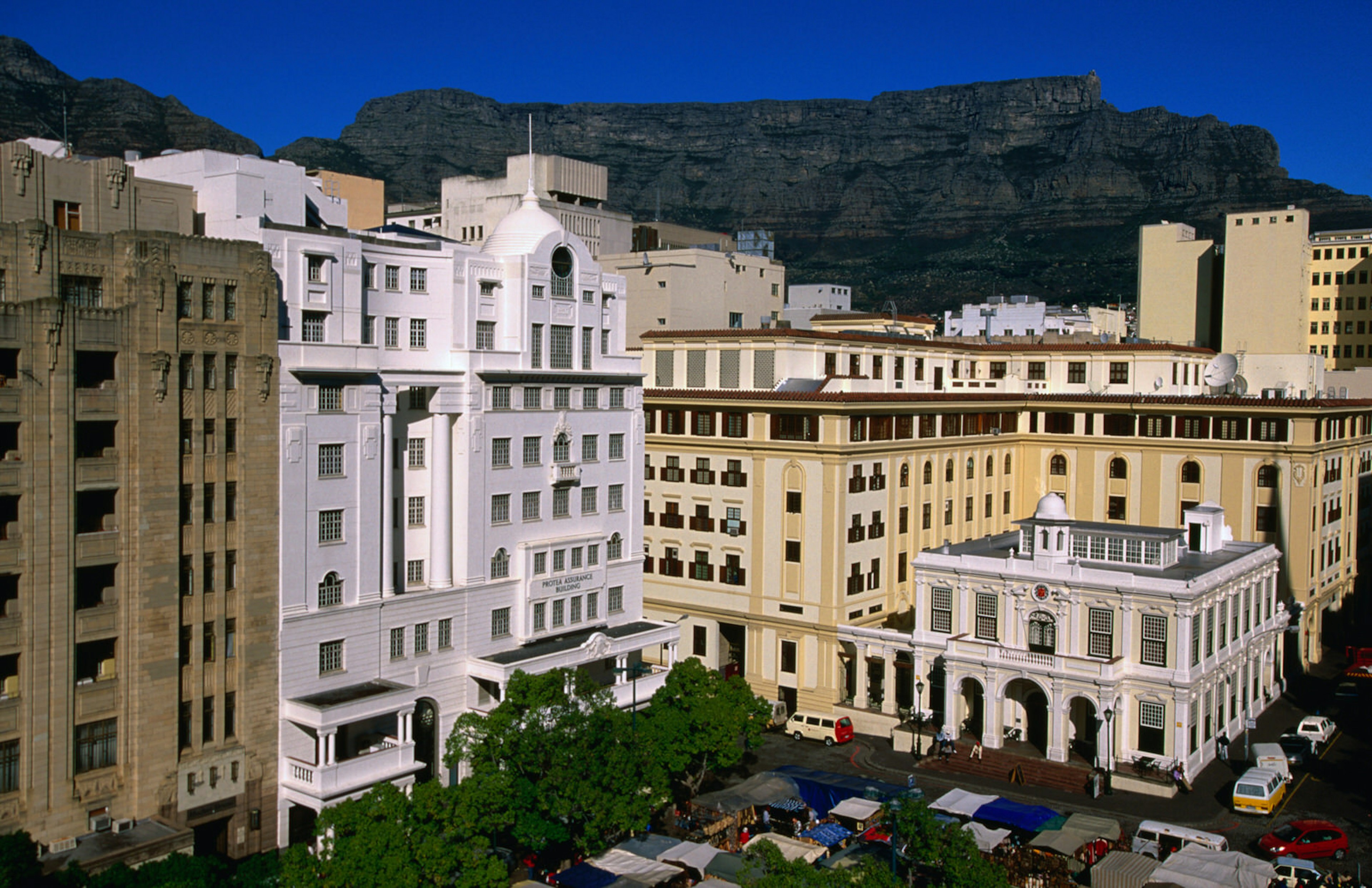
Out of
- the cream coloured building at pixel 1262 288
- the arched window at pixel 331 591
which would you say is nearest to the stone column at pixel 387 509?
the arched window at pixel 331 591

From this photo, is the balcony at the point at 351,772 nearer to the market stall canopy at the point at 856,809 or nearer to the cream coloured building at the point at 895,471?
the market stall canopy at the point at 856,809

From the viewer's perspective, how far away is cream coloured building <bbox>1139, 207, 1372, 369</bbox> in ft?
469

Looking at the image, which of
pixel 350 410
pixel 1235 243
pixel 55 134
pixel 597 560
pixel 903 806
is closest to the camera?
pixel 903 806

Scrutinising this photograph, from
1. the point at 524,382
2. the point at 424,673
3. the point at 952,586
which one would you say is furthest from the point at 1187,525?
the point at 424,673

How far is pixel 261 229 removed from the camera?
185 ft

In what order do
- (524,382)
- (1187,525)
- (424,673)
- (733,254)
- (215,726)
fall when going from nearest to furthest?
(215,726)
(424,673)
(524,382)
(1187,525)
(733,254)

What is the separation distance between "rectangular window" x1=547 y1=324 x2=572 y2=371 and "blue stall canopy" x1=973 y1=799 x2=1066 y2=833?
1300 inches

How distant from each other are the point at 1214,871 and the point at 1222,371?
60.9 meters

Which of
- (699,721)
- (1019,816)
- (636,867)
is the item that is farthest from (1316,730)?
(636,867)

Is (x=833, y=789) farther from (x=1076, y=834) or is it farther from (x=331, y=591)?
(x=331, y=591)

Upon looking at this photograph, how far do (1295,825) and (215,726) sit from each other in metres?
51.2

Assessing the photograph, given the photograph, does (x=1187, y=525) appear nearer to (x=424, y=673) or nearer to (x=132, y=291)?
(x=424, y=673)

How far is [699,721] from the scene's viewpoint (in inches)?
2406

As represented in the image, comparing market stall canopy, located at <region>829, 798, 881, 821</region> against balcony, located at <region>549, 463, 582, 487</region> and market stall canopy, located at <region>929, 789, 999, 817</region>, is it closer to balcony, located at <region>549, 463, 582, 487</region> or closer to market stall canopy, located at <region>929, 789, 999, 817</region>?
market stall canopy, located at <region>929, 789, 999, 817</region>
